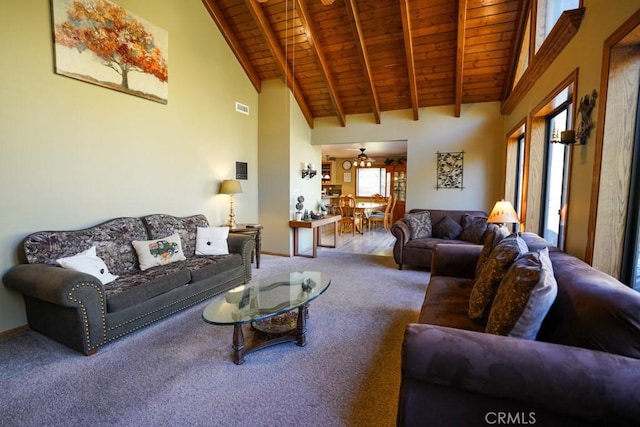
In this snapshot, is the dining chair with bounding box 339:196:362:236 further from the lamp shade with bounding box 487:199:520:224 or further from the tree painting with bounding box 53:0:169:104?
the tree painting with bounding box 53:0:169:104

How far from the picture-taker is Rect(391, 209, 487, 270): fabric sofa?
4.65 metres

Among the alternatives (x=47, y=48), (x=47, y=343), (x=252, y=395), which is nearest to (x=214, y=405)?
(x=252, y=395)

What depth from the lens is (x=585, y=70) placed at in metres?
2.30

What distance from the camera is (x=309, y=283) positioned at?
283 cm

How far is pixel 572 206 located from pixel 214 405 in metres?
2.92

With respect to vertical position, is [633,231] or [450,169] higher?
[450,169]

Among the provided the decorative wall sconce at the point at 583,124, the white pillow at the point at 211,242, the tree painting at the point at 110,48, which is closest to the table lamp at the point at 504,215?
the decorative wall sconce at the point at 583,124

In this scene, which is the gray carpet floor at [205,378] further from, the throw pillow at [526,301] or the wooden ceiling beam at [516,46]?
the wooden ceiling beam at [516,46]

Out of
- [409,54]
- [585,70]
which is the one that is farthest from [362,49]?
[585,70]

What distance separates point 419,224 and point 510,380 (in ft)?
12.9

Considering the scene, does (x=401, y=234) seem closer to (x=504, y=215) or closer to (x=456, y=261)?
(x=504, y=215)

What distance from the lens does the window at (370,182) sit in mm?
11133

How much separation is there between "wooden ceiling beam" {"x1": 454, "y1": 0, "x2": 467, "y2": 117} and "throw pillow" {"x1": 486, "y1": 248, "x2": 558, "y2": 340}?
3.41m

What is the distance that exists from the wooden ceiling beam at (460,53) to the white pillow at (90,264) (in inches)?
183
